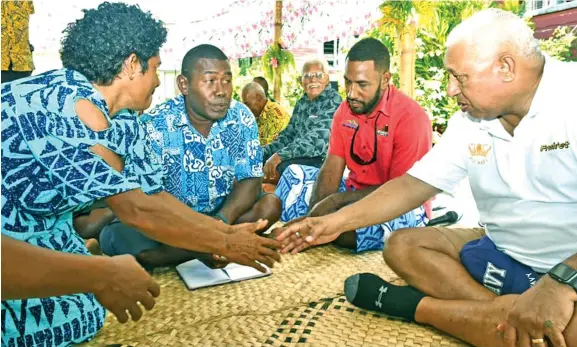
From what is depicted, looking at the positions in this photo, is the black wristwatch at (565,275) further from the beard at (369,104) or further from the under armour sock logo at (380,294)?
the beard at (369,104)

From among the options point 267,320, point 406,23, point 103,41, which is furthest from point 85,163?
point 406,23

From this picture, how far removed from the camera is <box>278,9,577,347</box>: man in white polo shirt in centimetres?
163

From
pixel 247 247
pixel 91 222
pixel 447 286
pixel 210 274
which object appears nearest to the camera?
pixel 447 286

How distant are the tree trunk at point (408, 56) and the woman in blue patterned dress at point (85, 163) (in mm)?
4152

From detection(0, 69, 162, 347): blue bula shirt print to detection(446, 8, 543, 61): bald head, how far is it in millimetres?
1282

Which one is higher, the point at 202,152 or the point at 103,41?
the point at 103,41

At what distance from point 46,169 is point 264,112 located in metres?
4.47

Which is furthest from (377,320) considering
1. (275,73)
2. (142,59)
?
(275,73)

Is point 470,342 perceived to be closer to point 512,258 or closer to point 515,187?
point 512,258

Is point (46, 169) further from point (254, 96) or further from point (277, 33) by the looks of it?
point (277, 33)

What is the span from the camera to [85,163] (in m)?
1.63

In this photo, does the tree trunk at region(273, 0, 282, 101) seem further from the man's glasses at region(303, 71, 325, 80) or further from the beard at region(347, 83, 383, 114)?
the beard at region(347, 83, 383, 114)

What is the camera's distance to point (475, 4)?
8211 millimetres

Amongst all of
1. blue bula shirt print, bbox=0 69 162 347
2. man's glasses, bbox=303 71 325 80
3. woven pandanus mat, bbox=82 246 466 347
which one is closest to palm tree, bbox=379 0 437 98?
man's glasses, bbox=303 71 325 80
